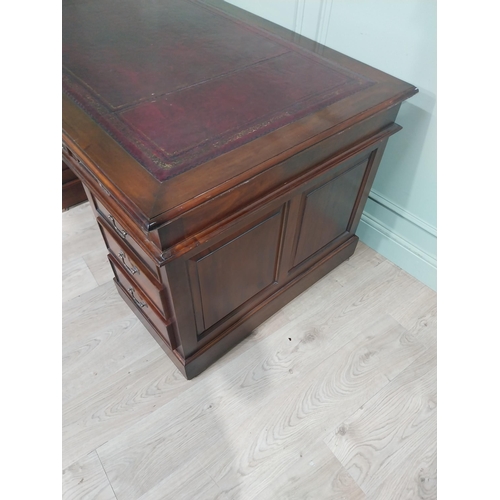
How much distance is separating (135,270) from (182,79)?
0.53 meters

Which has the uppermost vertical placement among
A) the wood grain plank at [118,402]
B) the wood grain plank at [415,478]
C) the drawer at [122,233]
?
the drawer at [122,233]

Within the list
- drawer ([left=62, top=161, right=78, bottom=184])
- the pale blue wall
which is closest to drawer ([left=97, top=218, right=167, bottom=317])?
drawer ([left=62, top=161, right=78, bottom=184])

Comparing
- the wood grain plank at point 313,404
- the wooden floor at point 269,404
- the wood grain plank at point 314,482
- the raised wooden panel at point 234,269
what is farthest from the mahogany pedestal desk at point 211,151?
the wood grain plank at point 314,482

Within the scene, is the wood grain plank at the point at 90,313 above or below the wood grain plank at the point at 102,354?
below

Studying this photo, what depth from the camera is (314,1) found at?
4.17ft

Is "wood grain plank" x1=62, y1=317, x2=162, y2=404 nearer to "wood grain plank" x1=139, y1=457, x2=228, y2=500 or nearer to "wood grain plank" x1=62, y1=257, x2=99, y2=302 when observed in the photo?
"wood grain plank" x1=62, y1=257, x2=99, y2=302

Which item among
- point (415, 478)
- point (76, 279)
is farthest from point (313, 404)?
point (76, 279)

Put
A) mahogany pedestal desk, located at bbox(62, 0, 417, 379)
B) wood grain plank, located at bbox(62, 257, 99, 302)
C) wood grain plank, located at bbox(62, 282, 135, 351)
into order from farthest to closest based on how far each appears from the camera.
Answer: wood grain plank, located at bbox(62, 257, 99, 302)
wood grain plank, located at bbox(62, 282, 135, 351)
mahogany pedestal desk, located at bbox(62, 0, 417, 379)

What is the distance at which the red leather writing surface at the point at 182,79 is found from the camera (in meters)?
0.82

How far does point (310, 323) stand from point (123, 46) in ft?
3.65

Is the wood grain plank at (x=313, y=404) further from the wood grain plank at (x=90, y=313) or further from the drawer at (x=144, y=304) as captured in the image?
the wood grain plank at (x=90, y=313)

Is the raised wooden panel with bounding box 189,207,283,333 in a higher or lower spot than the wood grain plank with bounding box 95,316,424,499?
higher

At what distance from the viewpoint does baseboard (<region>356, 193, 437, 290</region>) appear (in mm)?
1425

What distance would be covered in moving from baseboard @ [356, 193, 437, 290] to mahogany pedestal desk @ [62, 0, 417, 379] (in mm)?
197
